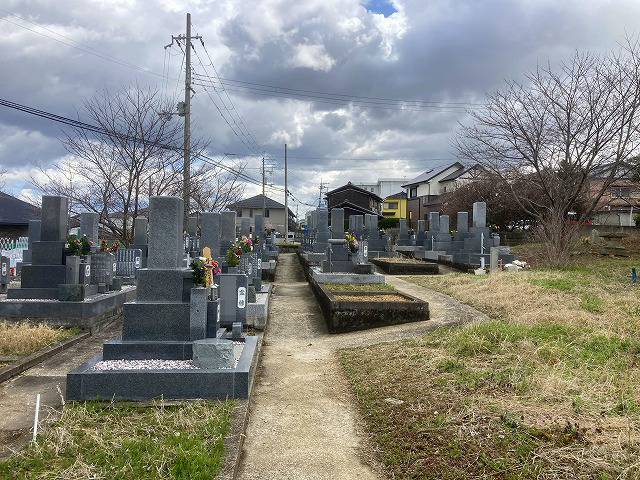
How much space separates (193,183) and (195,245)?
2.64 m

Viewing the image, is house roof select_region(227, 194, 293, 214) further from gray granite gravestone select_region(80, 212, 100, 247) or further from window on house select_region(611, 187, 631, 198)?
gray granite gravestone select_region(80, 212, 100, 247)

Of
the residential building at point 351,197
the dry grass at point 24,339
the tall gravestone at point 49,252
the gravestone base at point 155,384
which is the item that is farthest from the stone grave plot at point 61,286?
the residential building at point 351,197

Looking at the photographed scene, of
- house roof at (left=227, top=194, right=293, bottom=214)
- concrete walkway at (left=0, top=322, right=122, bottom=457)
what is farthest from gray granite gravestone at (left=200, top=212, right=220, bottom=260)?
house roof at (left=227, top=194, right=293, bottom=214)

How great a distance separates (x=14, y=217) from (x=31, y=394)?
2501cm

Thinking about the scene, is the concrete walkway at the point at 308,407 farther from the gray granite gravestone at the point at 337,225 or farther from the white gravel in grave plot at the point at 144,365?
the gray granite gravestone at the point at 337,225

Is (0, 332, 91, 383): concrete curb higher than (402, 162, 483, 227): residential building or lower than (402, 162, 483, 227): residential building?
lower

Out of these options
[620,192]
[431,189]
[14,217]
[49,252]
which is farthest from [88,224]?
[431,189]

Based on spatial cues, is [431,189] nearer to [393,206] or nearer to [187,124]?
[393,206]

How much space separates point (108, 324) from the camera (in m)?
9.49

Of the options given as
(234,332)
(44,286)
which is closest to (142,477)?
(234,332)

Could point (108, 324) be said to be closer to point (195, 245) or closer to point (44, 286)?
point (44, 286)

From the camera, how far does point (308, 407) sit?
507cm

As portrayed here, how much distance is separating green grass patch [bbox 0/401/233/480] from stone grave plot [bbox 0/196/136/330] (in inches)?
A: 188

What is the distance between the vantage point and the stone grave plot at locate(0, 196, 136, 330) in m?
8.74
